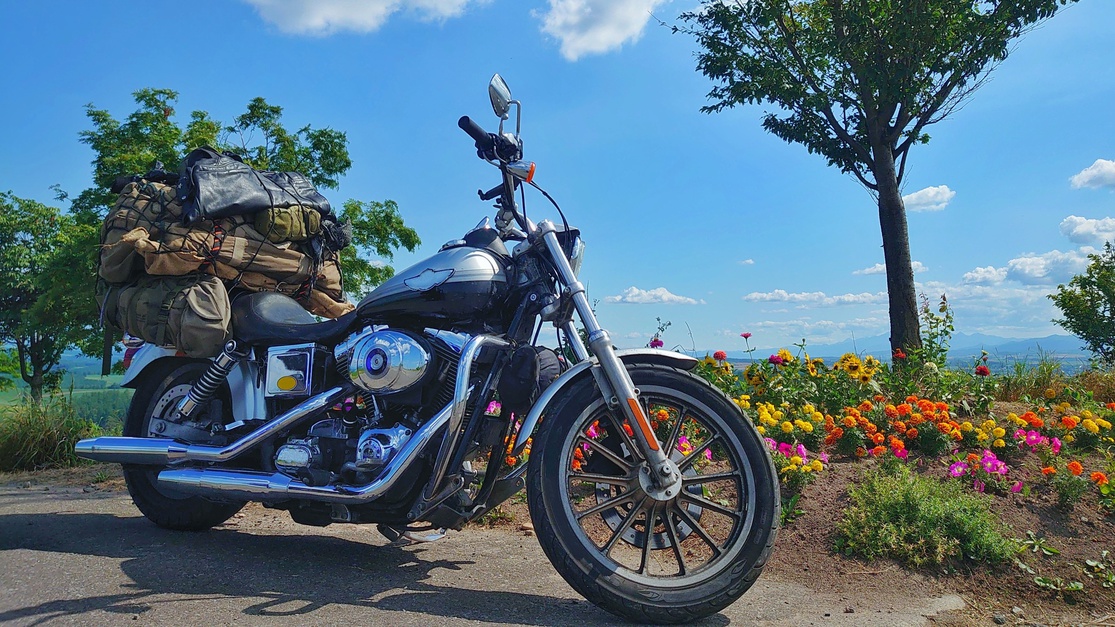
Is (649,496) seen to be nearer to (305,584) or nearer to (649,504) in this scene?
(649,504)

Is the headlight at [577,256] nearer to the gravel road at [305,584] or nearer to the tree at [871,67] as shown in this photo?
the gravel road at [305,584]

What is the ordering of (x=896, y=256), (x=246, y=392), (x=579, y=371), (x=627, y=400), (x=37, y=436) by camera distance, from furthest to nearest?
(x=896, y=256), (x=37, y=436), (x=246, y=392), (x=579, y=371), (x=627, y=400)

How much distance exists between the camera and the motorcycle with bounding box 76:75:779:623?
2832mm

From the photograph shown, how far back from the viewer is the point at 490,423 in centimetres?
321

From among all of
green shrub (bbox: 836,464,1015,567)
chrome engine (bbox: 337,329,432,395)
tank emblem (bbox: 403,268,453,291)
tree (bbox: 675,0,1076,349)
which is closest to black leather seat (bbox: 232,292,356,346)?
chrome engine (bbox: 337,329,432,395)

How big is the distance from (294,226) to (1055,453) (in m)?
4.38

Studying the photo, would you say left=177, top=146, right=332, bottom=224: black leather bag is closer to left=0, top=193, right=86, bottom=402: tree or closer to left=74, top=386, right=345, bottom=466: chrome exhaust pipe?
left=74, top=386, right=345, bottom=466: chrome exhaust pipe

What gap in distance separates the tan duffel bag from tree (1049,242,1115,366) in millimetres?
25910

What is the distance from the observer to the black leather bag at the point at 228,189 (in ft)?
12.2

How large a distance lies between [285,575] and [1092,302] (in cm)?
2734

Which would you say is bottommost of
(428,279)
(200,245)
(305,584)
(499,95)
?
(305,584)

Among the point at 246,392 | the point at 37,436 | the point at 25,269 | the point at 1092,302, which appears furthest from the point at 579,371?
the point at 25,269

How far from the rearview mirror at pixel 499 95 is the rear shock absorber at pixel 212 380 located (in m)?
1.78

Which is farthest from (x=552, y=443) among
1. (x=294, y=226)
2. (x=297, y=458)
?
(x=294, y=226)
